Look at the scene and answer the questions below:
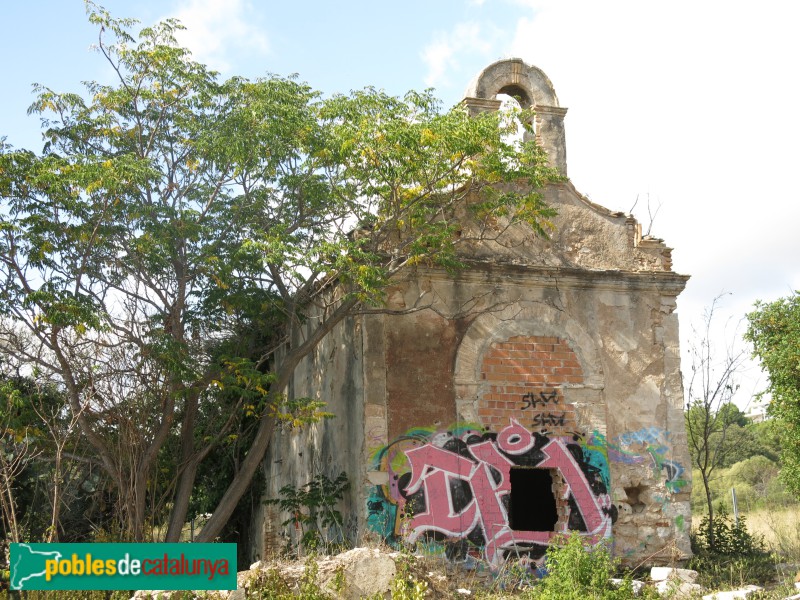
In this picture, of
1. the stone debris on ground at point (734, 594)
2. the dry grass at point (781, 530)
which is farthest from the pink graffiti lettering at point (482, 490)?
the dry grass at point (781, 530)

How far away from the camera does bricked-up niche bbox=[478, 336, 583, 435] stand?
12266mm

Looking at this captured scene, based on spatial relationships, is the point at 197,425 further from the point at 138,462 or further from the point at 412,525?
the point at 412,525

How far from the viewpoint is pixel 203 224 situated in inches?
456

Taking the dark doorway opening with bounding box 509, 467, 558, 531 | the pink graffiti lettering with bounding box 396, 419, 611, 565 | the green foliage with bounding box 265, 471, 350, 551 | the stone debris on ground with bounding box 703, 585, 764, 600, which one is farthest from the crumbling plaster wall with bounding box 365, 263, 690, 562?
the dark doorway opening with bounding box 509, 467, 558, 531

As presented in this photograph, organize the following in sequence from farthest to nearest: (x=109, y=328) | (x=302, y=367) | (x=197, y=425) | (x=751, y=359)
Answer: (x=751, y=359) < (x=302, y=367) < (x=197, y=425) < (x=109, y=328)

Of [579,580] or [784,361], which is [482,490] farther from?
[784,361]

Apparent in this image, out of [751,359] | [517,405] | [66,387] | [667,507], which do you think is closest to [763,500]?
[751,359]

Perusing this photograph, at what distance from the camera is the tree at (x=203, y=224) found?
10867 millimetres

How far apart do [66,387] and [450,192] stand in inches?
223

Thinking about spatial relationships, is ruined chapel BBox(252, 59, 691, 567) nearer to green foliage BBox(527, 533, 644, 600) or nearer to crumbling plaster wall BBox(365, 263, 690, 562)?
crumbling plaster wall BBox(365, 263, 690, 562)

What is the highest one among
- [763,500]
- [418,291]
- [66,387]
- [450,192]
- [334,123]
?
[334,123]

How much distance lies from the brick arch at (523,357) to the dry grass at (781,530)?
450cm

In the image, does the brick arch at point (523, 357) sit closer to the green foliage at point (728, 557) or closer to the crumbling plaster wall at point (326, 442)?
the crumbling plaster wall at point (326, 442)

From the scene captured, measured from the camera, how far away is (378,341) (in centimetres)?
1188
